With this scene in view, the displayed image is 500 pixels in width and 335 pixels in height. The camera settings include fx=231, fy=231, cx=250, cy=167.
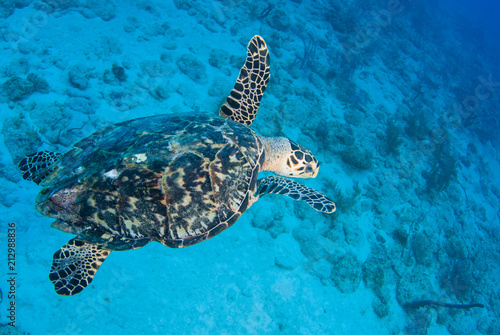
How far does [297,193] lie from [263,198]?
1586 millimetres

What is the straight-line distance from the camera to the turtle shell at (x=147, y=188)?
8.29 ft

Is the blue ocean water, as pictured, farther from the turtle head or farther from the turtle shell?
the turtle shell

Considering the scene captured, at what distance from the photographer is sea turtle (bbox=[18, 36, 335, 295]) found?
8.32 ft

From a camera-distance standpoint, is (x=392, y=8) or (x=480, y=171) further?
(x=392, y=8)

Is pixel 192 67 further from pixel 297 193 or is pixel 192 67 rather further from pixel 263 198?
pixel 297 193

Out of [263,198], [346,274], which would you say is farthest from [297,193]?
[346,274]

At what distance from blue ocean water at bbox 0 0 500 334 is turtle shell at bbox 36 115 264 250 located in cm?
139

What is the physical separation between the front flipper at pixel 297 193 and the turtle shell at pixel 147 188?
2.14 feet

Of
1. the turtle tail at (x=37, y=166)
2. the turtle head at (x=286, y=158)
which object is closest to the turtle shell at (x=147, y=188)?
the turtle tail at (x=37, y=166)

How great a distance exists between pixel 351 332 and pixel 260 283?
2.06m

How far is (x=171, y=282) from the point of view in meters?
3.73

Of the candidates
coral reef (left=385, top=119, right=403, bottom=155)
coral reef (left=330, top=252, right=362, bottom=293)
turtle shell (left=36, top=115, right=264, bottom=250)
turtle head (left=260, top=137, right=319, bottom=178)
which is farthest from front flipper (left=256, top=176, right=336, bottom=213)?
coral reef (left=385, top=119, right=403, bottom=155)

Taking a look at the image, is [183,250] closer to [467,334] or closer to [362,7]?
[467,334]

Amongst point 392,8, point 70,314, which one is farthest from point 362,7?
point 70,314
